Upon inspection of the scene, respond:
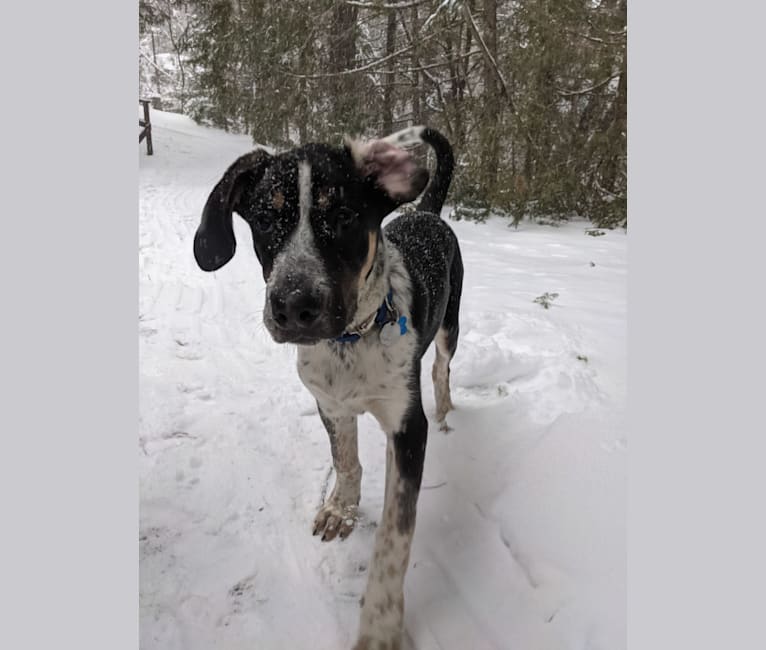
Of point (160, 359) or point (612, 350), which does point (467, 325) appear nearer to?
point (612, 350)

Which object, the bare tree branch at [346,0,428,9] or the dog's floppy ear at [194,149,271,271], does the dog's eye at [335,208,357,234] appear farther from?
the bare tree branch at [346,0,428,9]

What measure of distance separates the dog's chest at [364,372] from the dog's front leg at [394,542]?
0.15 m

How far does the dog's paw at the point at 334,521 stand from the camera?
2.54 metres

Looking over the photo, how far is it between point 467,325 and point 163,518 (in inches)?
121

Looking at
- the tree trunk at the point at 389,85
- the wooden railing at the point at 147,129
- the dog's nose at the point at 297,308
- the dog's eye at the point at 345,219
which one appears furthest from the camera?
the wooden railing at the point at 147,129

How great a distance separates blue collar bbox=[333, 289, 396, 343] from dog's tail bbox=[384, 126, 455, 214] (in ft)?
2.33

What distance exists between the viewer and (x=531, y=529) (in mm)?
2342

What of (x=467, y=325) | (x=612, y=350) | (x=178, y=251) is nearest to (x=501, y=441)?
(x=612, y=350)

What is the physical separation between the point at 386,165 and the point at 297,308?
2.75ft

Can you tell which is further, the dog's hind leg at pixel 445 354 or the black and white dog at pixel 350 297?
the dog's hind leg at pixel 445 354

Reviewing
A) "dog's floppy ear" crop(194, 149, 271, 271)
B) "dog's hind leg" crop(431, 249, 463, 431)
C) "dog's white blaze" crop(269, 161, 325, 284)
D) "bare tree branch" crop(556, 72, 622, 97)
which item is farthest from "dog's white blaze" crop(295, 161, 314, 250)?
"bare tree branch" crop(556, 72, 622, 97)

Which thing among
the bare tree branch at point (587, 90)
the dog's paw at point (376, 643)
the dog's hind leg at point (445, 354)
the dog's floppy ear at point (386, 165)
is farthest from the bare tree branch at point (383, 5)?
the dog's paw at point (376, 643)

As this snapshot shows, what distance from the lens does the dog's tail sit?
2.37 m

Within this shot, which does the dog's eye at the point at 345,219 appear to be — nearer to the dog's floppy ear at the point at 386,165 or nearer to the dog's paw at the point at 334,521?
the dog's floppy ear at the point at 386,165
